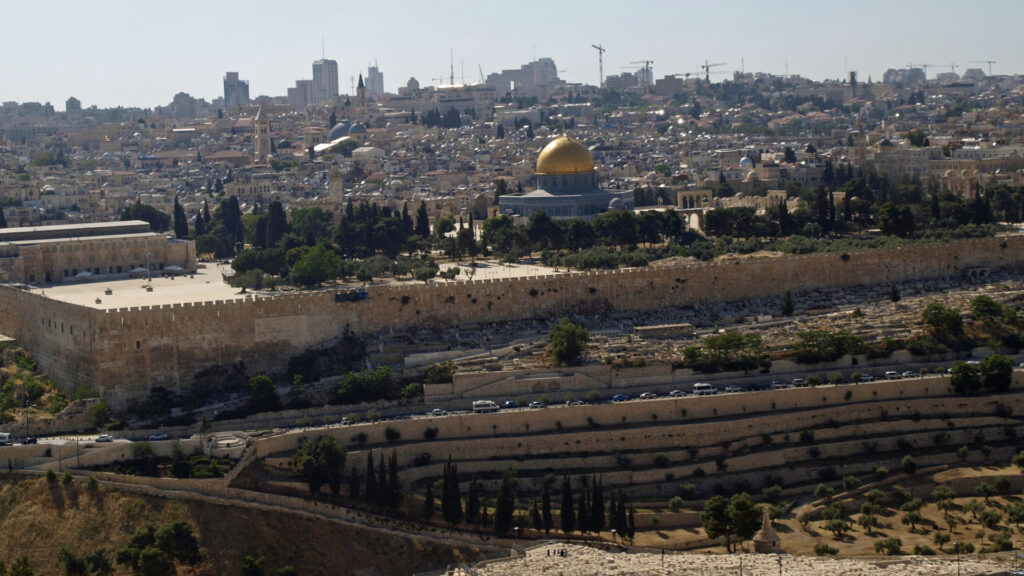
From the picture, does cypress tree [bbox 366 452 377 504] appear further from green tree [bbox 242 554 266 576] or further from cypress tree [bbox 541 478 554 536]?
cypress tree [bbox 541 478 554 536]

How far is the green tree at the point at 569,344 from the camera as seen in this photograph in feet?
135

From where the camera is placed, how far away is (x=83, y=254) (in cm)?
5541

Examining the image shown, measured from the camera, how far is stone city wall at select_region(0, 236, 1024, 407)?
133ft

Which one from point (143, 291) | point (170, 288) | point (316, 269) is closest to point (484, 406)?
point (316, 269)

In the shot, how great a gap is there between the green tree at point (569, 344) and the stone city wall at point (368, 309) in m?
3.75

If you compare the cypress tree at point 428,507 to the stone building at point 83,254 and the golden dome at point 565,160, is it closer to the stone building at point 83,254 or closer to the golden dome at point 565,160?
the stone building at point 83,254

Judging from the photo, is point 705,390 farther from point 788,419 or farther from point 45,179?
point 45,179

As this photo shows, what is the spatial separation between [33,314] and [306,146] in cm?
8500

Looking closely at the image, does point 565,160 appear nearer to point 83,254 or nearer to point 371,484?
point 83,254

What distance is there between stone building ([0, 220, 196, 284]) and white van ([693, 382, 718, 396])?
72.0 ft

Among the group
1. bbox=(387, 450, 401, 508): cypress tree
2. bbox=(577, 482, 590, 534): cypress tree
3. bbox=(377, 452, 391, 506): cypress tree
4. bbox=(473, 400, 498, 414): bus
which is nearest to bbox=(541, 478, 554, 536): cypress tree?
bbox=(577, 482, 590, 534): cypress tree

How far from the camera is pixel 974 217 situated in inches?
2362

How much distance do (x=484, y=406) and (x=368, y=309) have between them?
20.9 feet

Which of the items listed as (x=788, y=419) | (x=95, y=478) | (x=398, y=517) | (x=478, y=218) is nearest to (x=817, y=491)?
(x=788, y=419)
